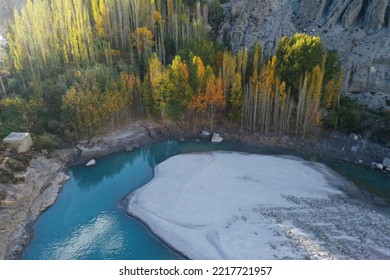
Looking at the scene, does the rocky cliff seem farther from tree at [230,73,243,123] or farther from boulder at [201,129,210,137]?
boulder at [201,129,210,137]

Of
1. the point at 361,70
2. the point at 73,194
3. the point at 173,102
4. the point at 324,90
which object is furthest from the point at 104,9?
the point at 361,70

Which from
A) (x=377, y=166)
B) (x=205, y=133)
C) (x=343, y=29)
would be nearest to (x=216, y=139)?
(x=205, y=133)

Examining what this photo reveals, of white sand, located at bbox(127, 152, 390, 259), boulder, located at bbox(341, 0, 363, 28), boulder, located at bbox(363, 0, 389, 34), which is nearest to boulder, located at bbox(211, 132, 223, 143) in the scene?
white sand, located at bbox(127, 152, 390, 259)

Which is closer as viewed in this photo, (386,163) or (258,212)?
(258,212)

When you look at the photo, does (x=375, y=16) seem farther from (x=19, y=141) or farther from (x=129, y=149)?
(x=19, y=141)

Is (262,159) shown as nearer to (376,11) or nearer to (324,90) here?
(324,90)

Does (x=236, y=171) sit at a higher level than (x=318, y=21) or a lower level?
lower

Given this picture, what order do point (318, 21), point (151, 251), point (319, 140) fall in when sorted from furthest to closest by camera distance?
point (318, 21)
point (319, 140)
point (151, 251)

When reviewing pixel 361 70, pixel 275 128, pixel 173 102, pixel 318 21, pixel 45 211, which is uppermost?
pixel 318 21
